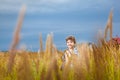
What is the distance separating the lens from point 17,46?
82 cm

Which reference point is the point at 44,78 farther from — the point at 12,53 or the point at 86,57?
the point at 86,57

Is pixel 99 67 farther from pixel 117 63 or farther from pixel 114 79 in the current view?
pixel 117 63

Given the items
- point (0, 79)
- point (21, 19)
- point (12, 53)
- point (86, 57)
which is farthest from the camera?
point (0, 79)

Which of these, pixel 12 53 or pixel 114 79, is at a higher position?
pixel 12 53

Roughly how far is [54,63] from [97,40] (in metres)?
0.49

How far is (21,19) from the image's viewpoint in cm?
→ 77

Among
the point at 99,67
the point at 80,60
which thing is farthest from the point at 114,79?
the point at 80,60

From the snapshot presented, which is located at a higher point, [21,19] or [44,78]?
[21,19]

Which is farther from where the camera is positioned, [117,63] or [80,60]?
[117,63]

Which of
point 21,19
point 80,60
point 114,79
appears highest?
point 21,19

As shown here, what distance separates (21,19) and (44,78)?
0.68ft

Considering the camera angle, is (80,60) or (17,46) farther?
(80,60)

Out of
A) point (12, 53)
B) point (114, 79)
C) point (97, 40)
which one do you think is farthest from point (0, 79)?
point (12, 53)

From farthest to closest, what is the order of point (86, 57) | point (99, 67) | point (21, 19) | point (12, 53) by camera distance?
1. point (99, 67)
2. point (86, 57)
3. point (12, 53)
4. point (21, 19)
